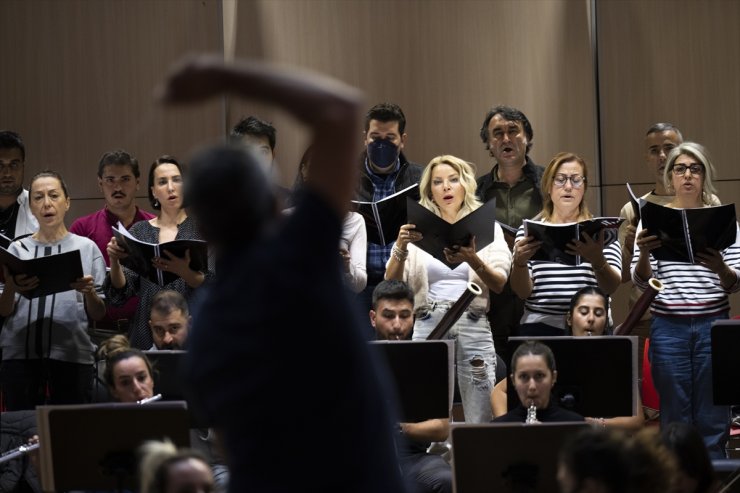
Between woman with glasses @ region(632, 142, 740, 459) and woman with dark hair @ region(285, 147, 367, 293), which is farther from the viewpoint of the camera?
woman with dark hair @ region(285, 147, 367, 293)

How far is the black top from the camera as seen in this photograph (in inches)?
166

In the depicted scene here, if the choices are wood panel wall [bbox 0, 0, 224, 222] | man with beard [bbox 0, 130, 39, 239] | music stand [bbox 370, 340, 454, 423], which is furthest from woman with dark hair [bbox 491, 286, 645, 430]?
wood panel wall [bbox 0, 0, 224, 222]

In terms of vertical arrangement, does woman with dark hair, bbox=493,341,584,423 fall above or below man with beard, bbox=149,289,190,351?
below

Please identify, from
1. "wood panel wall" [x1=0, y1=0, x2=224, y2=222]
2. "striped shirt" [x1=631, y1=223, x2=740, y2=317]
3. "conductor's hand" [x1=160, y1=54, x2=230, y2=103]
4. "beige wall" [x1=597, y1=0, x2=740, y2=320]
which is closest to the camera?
"conductor's hand" [x1=160, y1=54, x2=230, y2=103]

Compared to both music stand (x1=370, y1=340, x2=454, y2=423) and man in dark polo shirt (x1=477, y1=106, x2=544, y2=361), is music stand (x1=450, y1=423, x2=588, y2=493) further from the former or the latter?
man in dark polo shirt (x1=477, y1=106, x2=544, y2=361)

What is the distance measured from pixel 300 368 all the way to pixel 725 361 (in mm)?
3096

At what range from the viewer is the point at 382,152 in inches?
208

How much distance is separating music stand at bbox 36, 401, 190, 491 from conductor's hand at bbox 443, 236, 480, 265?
1.69 meters

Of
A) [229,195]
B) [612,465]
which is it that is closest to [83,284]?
[612,465]

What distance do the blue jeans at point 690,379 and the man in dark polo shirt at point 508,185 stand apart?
0.73 metres

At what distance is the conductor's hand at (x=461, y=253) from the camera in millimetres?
4785

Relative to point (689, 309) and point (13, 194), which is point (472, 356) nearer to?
point (689, 309)

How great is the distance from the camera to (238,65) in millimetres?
1569

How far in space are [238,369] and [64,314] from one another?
3.63 meters
